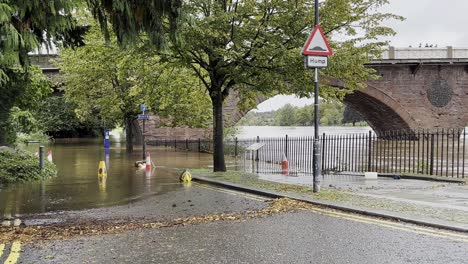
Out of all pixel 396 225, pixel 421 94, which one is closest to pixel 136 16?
pixel 396 225

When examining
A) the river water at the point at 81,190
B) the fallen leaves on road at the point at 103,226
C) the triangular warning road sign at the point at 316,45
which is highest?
the triangular warning road sign at the point at 316,45

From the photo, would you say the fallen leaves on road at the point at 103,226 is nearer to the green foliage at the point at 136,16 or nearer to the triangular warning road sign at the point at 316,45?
the green foliage at the point at 136,16

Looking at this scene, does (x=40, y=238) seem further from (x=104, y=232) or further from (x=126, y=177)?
(x=126, y=177)

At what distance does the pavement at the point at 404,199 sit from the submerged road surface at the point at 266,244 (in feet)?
1.17

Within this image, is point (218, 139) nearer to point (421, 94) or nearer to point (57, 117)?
point (421, 94)

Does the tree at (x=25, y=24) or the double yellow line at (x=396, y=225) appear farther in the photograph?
the double yellow line at (x=396, y=225)

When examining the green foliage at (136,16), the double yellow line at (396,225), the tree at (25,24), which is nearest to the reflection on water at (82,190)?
the tree at (25,24)

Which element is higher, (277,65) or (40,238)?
(277,65)

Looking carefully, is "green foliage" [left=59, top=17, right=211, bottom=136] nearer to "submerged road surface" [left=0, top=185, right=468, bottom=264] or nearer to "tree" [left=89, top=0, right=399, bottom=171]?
"tree" [left=89, top=0, right=399, bottom=171]

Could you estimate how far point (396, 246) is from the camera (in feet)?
19.0

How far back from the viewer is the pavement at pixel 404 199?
7.21 metres

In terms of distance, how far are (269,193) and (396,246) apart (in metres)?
4.55

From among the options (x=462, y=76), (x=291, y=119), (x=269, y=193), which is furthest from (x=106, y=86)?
(x=291, y=119)

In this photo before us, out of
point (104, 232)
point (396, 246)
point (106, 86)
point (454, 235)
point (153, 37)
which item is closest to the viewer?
point (396, 246)
